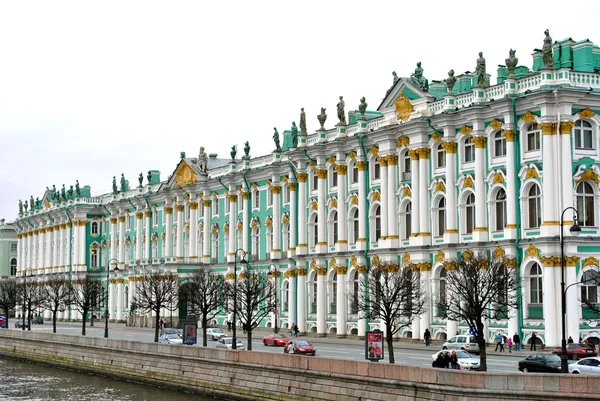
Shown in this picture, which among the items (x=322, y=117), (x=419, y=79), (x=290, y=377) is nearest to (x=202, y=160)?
(x=322, y=117)

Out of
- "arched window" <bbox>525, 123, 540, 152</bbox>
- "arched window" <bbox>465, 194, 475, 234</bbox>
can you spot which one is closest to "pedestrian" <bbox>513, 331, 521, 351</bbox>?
"arched window" <bbox>465, 194, 475, 234</bbox>

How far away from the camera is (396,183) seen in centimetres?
6875

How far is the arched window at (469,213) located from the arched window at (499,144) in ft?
11.3

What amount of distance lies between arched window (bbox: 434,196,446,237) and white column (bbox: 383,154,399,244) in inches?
155

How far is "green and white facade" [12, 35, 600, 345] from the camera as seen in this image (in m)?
56.2

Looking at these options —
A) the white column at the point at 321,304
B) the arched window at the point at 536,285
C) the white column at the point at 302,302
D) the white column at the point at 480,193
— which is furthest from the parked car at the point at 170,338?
the arched window at the point at 536,285

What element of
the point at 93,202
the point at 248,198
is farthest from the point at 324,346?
the point at 93,202

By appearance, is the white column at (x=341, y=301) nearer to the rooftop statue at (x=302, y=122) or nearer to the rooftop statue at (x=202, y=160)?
the rooftop statue at (x=302, y=122)

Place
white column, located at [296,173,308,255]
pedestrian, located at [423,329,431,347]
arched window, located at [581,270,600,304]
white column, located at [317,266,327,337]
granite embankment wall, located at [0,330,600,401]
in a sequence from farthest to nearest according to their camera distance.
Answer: white column, located at [296,173,308,255] → white column, located at [317,266,327,337] → pedestrian, located at [423,329,431,347] → arched window, located at [581,270,600,304] → granite embankment wall, located at [0,330,600,401]

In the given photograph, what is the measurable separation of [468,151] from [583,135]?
27.2ft

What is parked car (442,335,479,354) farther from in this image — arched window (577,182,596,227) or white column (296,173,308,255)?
white column (296,173,308,255)

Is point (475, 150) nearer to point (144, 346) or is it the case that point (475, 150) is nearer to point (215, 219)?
point (144, 346)

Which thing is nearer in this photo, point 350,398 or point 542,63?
point 350,398

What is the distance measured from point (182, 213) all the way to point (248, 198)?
46.2 feet
